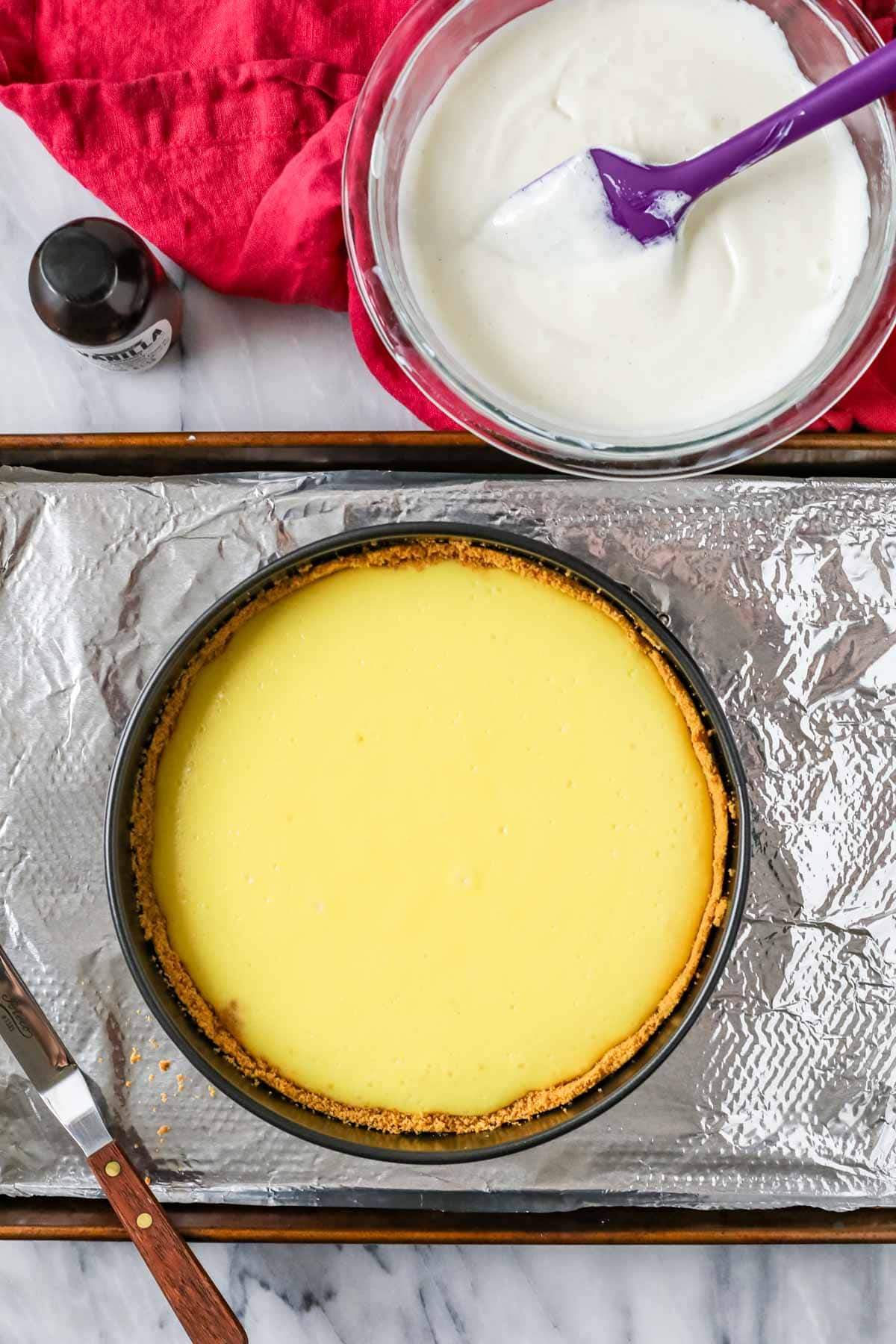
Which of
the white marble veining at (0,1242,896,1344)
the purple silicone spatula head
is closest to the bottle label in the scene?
the purple silicone spatula head

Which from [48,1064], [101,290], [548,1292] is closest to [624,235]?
[101,290]

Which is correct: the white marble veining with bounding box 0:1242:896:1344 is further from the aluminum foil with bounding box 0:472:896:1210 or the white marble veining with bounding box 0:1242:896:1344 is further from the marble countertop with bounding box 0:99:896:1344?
the aluminum foil with bounding box 0:472:896:1210

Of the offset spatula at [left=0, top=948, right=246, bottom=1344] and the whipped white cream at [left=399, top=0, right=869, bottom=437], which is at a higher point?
the whipped white cream at [left=399, top=0, right=869, bottom=437]

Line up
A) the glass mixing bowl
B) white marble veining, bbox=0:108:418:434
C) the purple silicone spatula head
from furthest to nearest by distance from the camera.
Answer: white marble veining, bbox=0:108:418:434 → the glass mixing bowl → the purple silicone spatula head

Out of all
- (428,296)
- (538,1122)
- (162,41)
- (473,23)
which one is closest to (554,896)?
(538,1122)

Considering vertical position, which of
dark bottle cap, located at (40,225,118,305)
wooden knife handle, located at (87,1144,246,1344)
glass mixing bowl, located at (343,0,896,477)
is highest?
dark bottle cap, located at (40,225,118,305)

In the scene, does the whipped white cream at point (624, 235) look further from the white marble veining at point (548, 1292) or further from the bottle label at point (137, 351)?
the white marble veining at point (548, 1292)

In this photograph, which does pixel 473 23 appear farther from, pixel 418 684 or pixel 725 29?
pixel 418 684
